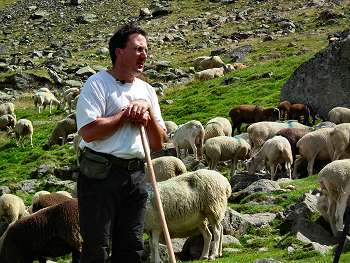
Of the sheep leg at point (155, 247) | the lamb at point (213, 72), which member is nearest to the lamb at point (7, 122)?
the lamb at point (213, 72)

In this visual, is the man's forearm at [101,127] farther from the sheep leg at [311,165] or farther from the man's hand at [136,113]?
the sheep leg at [311,165]

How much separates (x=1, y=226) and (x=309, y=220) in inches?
293

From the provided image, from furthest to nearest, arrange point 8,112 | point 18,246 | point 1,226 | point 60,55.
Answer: point 60,55
point 8,112
point 1,226
point 18,246

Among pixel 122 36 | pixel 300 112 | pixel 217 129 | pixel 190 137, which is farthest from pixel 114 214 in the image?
pixel 300 112

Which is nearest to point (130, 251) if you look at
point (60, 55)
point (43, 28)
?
point (60, 55)

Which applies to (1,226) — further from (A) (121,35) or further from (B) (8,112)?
(B) (8,112)

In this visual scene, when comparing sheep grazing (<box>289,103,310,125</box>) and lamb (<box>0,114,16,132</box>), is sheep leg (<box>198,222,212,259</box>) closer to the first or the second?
sheep grazing (<box>289,103,310,125</box>)

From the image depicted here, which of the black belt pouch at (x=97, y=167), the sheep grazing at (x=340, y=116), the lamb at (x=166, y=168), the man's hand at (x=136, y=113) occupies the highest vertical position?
the man's hand at (x=136, y=113)

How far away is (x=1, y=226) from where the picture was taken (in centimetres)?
1586

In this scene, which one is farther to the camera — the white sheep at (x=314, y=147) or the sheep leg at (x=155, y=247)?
the white sheep at (x=314, y=147)

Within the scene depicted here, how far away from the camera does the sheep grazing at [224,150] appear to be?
20.7 m

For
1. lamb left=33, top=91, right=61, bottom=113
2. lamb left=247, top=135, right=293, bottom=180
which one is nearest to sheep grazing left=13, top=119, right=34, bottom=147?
lamb left=33, top=91, right=61, bottom=113

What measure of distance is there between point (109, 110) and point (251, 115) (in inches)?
891

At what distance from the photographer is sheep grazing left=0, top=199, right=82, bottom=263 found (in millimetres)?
11039
